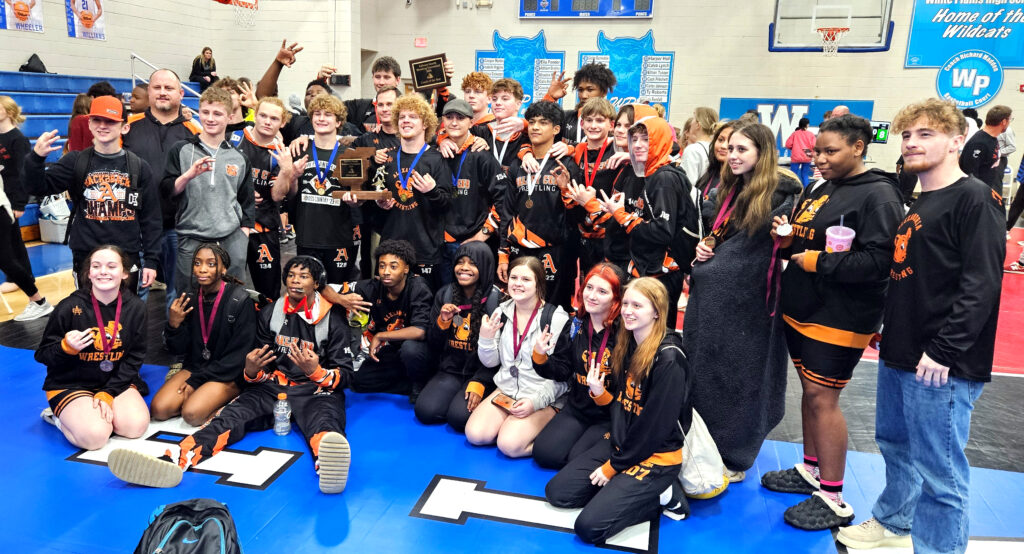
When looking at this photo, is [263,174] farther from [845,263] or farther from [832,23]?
[832,23]

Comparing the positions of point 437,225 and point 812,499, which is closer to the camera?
point 812,499

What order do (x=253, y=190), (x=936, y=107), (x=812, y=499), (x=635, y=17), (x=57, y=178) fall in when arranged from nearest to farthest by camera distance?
(x=936, y=107) → (x=812, y=499) → (x=57, y=178) → (x=253, y=190) → (x=635, y=17)

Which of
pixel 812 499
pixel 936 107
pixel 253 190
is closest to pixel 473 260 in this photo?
pixel 253 190

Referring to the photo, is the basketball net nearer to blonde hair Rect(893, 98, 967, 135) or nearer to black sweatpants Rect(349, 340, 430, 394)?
black sweatpants Rect(349, 340, 430, 394)

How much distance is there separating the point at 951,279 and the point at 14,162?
7560mm

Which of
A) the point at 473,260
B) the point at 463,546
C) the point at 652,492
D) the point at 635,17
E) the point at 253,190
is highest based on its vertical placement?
the point at 635,17

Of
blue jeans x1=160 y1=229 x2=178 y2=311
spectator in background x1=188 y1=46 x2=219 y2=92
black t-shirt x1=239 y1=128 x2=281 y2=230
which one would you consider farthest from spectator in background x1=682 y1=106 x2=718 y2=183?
spectator in background x1=188 y1=46 x2=219 y2=92

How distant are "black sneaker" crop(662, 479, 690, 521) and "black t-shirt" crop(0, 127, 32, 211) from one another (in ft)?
20.6

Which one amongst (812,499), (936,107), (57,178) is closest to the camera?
(936,107)

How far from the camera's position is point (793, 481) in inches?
144

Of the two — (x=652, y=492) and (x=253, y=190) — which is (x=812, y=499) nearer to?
(x=652, y=492)

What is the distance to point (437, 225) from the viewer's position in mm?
5094

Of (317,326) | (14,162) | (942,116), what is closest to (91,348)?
(317,326)

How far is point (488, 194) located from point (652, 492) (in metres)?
2.76
